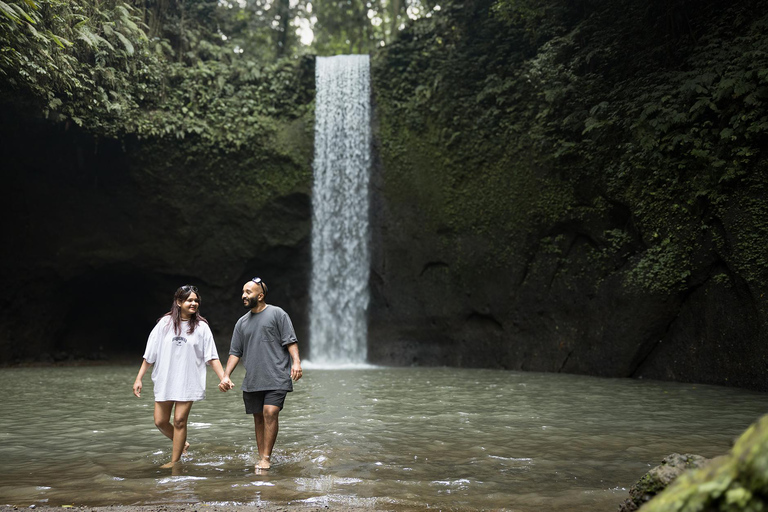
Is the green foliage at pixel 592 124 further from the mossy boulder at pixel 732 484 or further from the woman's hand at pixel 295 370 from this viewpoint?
the mossy boulder at pixel 732 484

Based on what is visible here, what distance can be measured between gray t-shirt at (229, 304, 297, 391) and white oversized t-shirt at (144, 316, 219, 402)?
0.93 ft

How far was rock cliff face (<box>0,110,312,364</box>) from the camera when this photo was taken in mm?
16719

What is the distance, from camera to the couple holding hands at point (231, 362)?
4.98 metres

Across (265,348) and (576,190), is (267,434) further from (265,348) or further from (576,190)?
(576,190)

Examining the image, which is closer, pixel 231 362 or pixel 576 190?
pixel 231 362

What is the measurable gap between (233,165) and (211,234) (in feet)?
7.17

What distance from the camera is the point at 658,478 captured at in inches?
127

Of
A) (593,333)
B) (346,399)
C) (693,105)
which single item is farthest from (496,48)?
(346,399)

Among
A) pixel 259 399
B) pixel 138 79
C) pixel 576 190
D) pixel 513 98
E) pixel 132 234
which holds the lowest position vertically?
pixel 259 399

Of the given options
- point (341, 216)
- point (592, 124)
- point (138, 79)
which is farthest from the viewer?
point (341, 216)

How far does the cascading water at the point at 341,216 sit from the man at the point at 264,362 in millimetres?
11751

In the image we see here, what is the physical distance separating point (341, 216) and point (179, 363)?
12734 mm

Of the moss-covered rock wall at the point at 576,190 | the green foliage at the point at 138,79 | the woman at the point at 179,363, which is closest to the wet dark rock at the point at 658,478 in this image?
the woman at the point at 179,363

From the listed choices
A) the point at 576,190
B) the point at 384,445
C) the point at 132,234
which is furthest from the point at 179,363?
the point at 132,234
